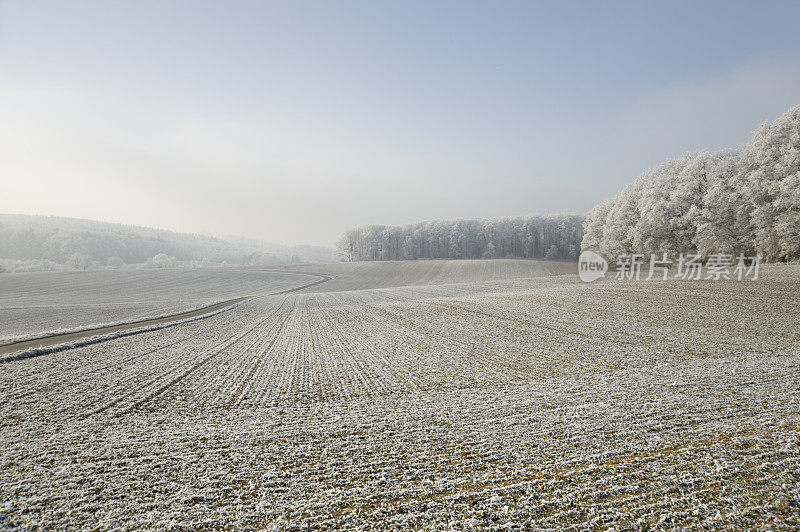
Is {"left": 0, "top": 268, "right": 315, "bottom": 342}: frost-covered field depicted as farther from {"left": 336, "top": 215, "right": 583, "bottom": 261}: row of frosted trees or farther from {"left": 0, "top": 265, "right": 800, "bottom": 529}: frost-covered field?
{"left": 336, "top": 215, "right": 583, "bottom": 261}: row of frosted trees

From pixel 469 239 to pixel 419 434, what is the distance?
431 ft

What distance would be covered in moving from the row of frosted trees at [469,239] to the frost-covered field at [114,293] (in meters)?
68.0

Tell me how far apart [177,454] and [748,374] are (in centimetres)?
1285

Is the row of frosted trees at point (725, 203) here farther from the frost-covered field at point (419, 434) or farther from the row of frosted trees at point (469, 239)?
the row of frosted trees at point (469, 239)

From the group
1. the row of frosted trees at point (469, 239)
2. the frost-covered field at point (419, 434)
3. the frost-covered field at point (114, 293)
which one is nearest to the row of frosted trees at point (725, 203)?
the frost-covered field at point (419, 434)

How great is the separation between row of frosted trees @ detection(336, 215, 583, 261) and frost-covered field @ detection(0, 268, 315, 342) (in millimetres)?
68039

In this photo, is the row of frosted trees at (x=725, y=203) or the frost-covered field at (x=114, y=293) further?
the row of frosted trees at (x=725, y=203)

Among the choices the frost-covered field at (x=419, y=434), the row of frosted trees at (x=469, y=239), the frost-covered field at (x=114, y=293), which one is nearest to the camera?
the frost-covered field at (x=419, y=434)

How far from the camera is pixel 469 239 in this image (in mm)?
135375

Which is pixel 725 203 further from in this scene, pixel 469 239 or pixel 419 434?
pixel 469 239

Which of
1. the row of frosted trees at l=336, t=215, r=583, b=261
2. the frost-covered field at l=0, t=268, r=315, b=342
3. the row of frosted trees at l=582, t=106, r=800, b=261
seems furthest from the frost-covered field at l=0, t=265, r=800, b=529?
the row of frosted trees at l=336, t=215, r=583, b=261

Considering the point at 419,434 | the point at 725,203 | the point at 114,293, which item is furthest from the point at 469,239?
the point at 419,434

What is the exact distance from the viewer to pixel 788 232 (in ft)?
103

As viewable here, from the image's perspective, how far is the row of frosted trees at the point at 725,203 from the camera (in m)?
32.2
